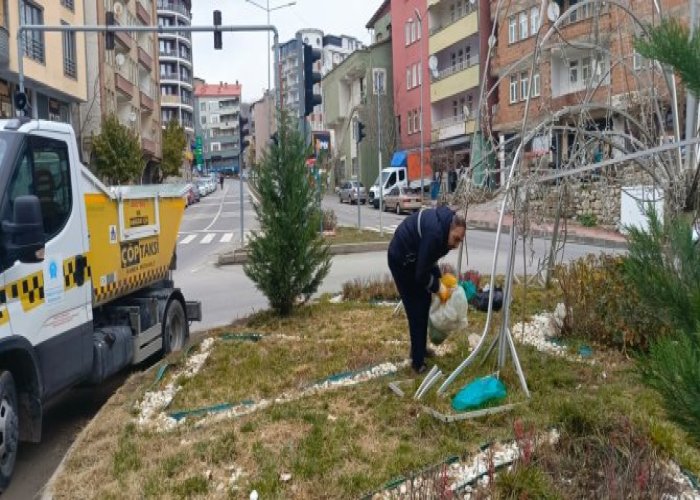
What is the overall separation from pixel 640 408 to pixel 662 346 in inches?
127

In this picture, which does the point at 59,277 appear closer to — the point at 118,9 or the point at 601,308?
the point at 601,308

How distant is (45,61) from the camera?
2809cm

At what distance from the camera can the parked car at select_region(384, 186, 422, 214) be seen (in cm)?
3906

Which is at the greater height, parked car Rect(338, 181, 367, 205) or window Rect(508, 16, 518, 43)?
window Rect(508, 16, 518, 43)

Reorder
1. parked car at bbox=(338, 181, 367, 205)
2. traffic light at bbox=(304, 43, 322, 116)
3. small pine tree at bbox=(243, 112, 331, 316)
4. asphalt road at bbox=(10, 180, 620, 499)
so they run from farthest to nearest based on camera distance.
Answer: parked car at bbox=(338, 181, 367, 205) < traffic light at bbox=(304, 43, 322, 116) < small pine tree at bbox=(243, 112, 331, 316) < asphalt road at bbox=(10, 180, 620, 499)

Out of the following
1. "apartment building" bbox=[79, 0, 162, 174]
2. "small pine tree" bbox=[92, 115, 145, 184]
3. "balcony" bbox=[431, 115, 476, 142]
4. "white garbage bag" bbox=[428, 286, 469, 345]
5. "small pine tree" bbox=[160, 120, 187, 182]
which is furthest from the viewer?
"small pine tree" bbox=[160, 120, 187, 182]

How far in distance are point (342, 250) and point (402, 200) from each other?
1947 cm

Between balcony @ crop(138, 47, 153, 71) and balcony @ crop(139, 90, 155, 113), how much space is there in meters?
2.34

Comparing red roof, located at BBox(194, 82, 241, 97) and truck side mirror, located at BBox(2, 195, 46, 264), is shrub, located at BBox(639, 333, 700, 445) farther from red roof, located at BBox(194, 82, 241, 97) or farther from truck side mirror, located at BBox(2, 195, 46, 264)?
red roof, located at BBox(194, 82, 241, 97)

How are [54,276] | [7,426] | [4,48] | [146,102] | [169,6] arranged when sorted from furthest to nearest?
[169,6] < [146,102] < [4,48] < [54,276] < [7,426]

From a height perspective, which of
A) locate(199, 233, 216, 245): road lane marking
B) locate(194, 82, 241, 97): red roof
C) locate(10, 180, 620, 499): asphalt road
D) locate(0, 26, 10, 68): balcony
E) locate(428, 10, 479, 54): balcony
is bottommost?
locate(10, 180, 620, 499): asphalt road

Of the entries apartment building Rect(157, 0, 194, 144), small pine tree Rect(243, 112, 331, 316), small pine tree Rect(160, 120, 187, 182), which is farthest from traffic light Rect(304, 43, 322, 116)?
apartment building Rect(157, 0, 194, 144)

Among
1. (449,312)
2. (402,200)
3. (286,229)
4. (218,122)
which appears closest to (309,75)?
(286,229)

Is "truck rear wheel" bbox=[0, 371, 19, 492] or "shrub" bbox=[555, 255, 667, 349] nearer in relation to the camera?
"truck rear wheel" bbox=[0, 371, 19, 492]
